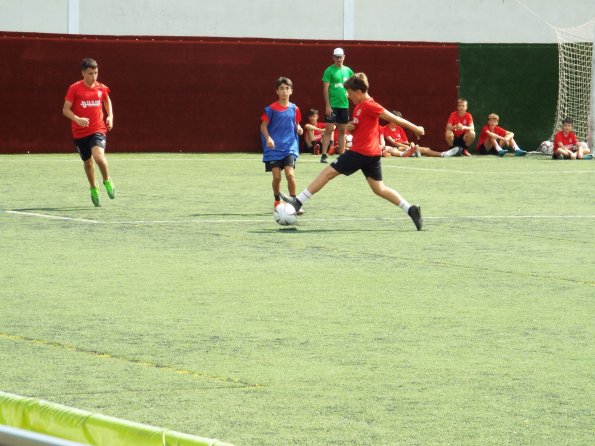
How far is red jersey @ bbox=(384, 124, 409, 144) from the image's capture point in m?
30.0

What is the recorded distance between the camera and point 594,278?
11.1m

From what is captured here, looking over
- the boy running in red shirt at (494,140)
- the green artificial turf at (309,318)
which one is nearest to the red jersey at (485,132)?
the boy running in red shirt at (494,140)

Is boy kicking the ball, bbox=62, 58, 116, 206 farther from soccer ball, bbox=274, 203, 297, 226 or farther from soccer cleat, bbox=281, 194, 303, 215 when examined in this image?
soccer ball, bbox=274, 203, 297, 226

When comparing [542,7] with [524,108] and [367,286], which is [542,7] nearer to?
[524,108]

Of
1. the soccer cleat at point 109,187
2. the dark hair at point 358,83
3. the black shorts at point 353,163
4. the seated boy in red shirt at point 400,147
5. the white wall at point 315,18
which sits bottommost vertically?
the seated boy in red shirt at point 400,147

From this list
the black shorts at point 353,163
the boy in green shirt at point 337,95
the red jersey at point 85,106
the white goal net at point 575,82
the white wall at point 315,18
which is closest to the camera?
the black shorts at point 353,163

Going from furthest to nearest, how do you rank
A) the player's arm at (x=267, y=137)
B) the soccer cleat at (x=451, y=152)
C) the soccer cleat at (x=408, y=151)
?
1. the soccer cleat at (x=451, y=152)
2. the soccer cleat at (x=408, y=151)
3. the player's arm at (x=267, y=137)

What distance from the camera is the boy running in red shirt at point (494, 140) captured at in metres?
30.9

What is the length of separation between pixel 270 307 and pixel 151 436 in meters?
6.58

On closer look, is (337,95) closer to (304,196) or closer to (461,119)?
(461,119)

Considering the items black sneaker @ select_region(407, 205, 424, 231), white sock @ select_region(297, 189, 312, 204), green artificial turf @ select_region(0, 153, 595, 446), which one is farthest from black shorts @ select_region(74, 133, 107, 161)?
black sneaker @ select_region(407, 205, 424, 231)

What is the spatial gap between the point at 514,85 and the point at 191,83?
8.02 m

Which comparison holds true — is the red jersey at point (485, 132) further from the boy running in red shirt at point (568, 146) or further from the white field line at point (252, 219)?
the white field line at point (252, 219)

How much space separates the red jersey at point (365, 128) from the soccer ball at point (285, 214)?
96 cm
